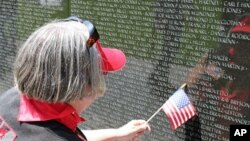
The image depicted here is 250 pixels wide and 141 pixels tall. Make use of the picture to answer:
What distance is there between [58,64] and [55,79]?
63 millimetres

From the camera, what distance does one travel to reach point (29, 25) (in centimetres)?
538

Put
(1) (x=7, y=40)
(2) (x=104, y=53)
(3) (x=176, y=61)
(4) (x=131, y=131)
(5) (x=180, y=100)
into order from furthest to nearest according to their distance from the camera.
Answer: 1. (1) (x=7, y=40)
2. (3) (x=176, y=61)
3. (5) (x=180, y=100)
4. (4) (x=131, y=131)
5. (2) (x=104, y=53)

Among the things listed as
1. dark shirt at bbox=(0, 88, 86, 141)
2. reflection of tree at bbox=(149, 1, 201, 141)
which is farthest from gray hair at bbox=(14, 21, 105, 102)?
reflection of tree at bbox=(149, 1, 201, 141)

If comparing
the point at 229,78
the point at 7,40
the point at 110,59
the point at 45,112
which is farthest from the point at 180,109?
the point at 7,40

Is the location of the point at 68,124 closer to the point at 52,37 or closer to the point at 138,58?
the point at 52,37

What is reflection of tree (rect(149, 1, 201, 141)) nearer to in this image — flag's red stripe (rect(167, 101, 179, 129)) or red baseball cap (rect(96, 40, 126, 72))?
flag's red stripe (rect(167, 101, 179, 129))

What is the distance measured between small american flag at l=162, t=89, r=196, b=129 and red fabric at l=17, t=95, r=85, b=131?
1.36 m

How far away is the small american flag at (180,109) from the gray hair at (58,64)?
1381mm

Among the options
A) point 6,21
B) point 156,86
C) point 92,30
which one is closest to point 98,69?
point 92,30

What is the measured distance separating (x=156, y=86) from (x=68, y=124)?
178 cm

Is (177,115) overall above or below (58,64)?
below

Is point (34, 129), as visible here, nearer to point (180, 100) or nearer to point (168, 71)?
point (180, 100)

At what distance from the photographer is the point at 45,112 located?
1.87 meters

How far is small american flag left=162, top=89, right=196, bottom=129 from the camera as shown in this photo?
3172 millimetres
